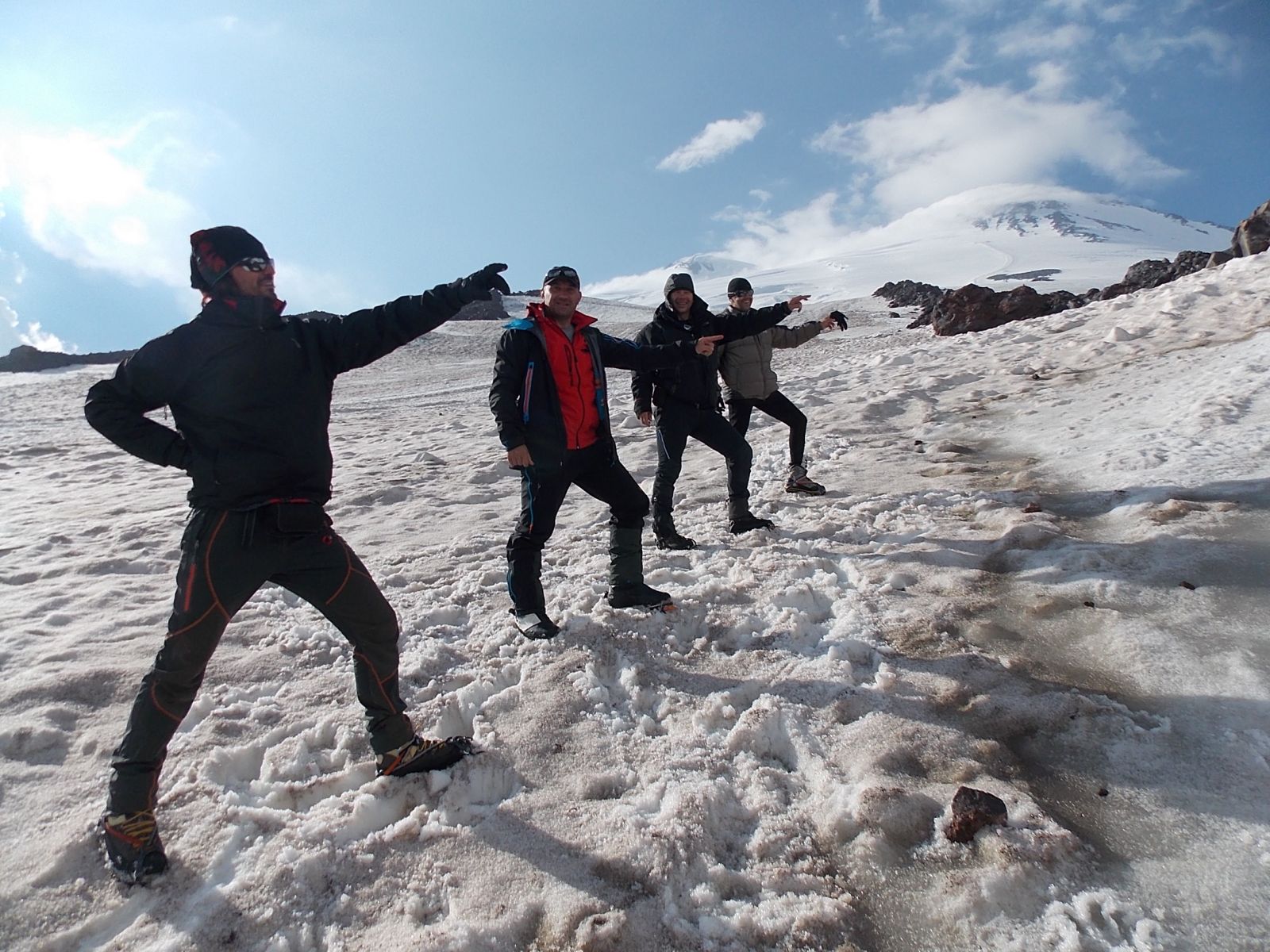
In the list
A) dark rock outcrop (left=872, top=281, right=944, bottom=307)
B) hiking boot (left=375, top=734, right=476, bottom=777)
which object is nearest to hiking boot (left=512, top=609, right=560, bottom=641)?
hiking boot (left=375, top=734, right=476, bottom=777)

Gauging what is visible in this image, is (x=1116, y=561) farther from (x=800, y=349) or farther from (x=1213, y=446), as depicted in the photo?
(x=800, y=349)

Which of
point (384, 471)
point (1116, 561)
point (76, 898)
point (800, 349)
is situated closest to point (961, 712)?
point (1116, 561)

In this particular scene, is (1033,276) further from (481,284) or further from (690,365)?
(481,284)

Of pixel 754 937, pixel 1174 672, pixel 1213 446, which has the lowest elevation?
pixel 754 937

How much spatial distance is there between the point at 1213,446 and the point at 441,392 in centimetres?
1597

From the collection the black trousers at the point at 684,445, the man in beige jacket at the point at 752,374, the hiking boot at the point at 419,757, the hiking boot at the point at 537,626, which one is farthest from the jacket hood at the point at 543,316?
the hiking boot at the point at 419,757

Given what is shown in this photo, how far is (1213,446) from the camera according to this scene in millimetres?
5422

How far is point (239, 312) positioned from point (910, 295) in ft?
111

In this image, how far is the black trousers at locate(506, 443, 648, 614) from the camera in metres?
3.86

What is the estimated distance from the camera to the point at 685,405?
5133mm

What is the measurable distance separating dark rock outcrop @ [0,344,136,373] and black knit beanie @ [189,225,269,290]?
3278 cm

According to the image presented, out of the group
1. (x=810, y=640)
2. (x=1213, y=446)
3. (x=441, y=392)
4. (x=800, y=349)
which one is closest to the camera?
(x=810, y=640)

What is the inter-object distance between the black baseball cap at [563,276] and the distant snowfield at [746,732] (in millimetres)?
1847

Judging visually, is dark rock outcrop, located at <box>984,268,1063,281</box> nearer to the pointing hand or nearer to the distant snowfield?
the distant snowfield
